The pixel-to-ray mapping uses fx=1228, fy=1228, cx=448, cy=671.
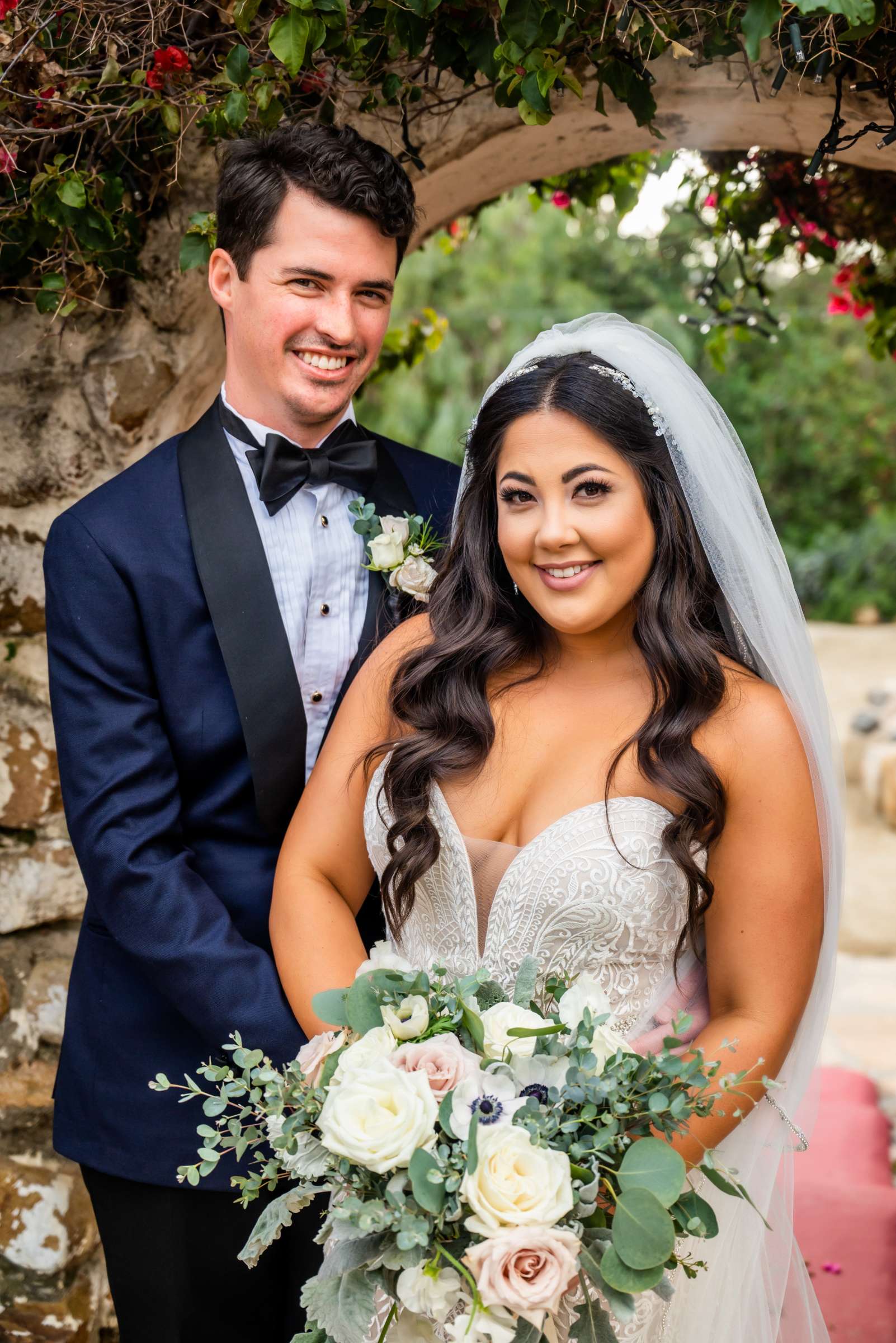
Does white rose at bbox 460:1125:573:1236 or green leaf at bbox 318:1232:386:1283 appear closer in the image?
white rose at bbox 460:1125:573:1236

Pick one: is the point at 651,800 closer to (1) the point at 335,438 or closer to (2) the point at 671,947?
(2) the point at 671,947

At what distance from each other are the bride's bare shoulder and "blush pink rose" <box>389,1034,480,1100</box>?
699 mm

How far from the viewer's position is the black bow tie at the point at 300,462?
7.54 ft

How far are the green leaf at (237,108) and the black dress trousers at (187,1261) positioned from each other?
1.96 meters

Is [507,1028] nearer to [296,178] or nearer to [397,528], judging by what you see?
[397,528]

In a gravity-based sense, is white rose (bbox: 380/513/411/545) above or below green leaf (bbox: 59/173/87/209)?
below

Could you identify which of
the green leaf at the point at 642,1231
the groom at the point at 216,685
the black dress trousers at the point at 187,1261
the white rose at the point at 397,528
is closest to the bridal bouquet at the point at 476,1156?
→ the green leaf at the point at 642,1231

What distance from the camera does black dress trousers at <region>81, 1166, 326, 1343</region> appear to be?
2.32 meters

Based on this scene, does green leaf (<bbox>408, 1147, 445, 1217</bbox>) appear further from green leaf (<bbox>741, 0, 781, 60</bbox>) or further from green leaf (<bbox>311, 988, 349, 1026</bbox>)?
green leaf (<bbox>741, 0, 781, 60</bbox>)

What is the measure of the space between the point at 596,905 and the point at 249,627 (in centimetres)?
80

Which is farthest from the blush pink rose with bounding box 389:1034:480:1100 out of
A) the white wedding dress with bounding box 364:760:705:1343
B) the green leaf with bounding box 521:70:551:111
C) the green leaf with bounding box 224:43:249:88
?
the green leaf with bounding box 224:43:249:88

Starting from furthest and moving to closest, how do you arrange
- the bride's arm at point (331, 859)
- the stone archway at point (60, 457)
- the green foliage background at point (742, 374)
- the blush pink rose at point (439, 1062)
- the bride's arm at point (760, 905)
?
→ the green foliage background at point (742, 374), the stone archway at point (60, 457), the bride's arm at point (331, 859), the bride's arm at point (760, 905), the blush pink rose at point (439, 1062)

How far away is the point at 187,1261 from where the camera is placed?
234 cm

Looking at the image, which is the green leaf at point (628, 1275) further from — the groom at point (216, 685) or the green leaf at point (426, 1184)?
the groom at point (216, 685)
